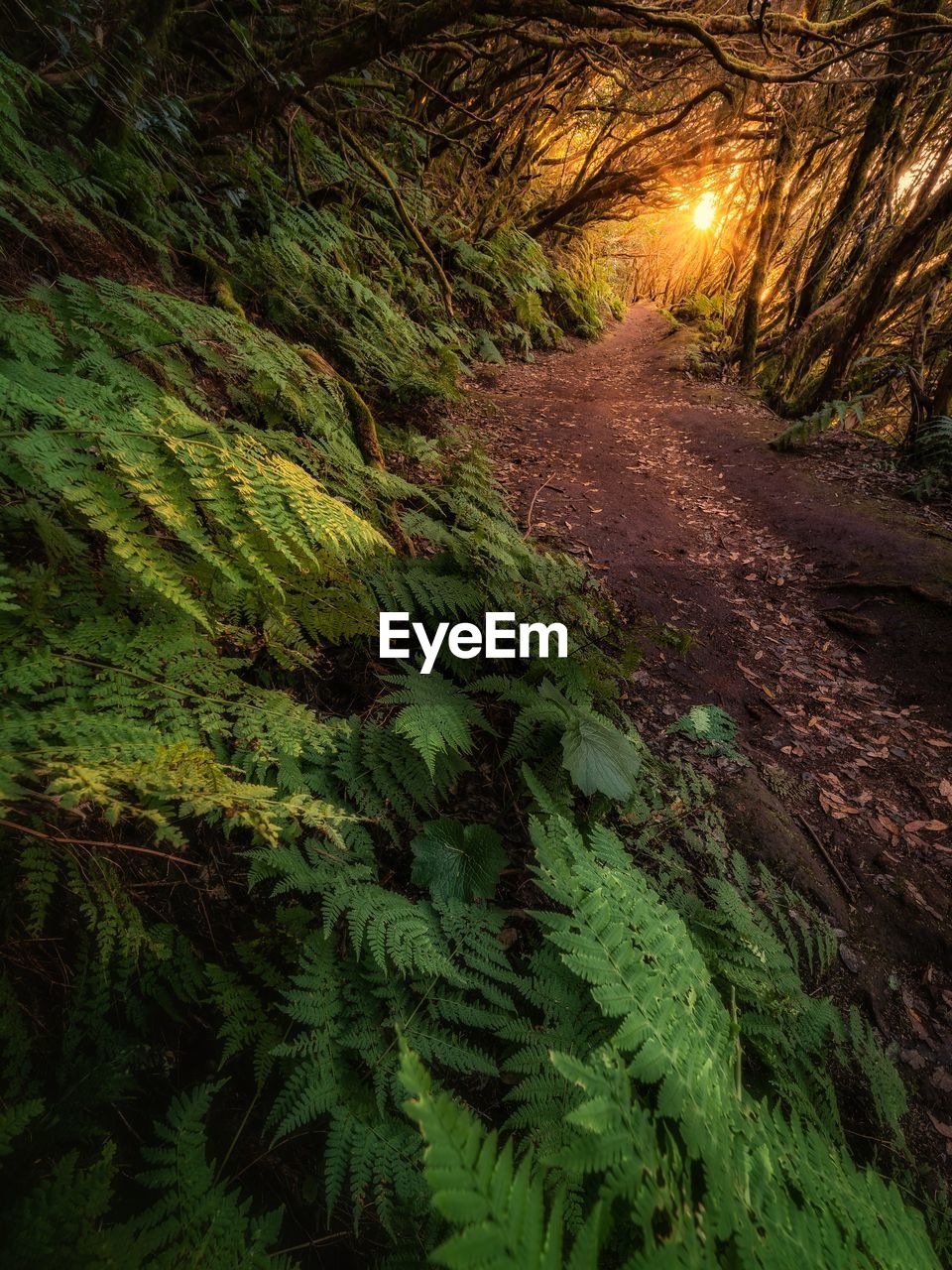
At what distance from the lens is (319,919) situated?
1750 mm

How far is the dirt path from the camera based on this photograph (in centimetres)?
248

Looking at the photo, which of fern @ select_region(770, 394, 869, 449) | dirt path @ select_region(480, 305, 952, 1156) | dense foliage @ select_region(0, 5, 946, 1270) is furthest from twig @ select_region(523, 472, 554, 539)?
fern @ select_region(770, 394, 869, 449)

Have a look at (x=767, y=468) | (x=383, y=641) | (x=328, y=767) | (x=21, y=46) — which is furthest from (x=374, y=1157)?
(x=767, y=468)

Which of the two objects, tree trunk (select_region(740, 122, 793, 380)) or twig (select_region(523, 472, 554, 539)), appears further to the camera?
tree trunk (select_region(740, 122, 793, 380))

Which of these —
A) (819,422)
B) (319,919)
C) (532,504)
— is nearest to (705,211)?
(819,422)

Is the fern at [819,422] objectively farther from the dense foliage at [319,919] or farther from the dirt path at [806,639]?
the dense foliage at [319,919]

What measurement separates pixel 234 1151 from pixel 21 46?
6.17 metres

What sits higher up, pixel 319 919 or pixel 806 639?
pixel 806 639

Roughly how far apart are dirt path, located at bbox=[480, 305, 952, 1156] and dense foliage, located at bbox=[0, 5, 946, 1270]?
0.42 meters

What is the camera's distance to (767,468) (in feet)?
23.7

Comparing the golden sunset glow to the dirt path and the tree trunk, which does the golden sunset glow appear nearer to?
the tree trunk

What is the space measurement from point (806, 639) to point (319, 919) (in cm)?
417

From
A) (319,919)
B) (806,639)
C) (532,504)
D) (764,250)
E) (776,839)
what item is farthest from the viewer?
(764,250)

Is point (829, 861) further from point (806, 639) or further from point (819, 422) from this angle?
point (819, 422)
